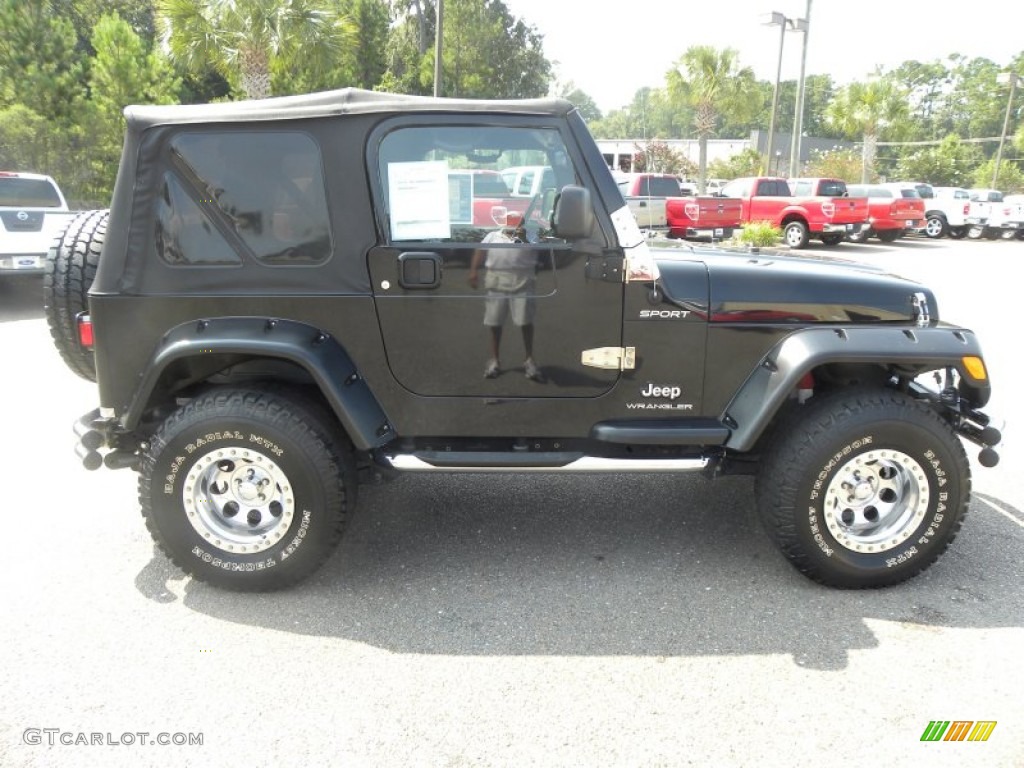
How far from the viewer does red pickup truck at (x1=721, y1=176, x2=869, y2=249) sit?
20.2 m

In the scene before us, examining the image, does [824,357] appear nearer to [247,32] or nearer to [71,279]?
[71,279]

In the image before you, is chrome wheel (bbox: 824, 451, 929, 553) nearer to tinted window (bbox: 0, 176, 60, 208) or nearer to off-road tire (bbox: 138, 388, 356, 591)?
off-road tire (bbox: 138, 388, 356, 591)

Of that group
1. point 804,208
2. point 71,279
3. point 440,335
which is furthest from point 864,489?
point 804,208

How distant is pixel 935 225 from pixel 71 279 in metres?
28.7

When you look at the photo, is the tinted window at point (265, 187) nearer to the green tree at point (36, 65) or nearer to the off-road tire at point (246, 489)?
the off-road tire at point (246, 489)

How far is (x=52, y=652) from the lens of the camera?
10.1 ft

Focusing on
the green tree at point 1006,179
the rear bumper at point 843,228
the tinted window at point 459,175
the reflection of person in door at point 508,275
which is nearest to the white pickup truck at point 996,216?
the rear bumper at point 843,228

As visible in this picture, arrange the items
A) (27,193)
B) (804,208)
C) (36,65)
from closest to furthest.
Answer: (27,193)
(36,65)
(804,208)

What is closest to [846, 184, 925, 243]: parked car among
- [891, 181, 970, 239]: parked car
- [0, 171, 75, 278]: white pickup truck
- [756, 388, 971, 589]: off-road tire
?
[891, 181, 970, 239]: parked car

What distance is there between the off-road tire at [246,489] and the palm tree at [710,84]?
115 ft

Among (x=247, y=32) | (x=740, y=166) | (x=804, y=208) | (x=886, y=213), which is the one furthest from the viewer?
(x=740, y=166)

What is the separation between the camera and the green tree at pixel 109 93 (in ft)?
60.3

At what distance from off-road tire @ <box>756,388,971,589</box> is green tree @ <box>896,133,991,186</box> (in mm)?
53841

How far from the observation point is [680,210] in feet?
62.0
